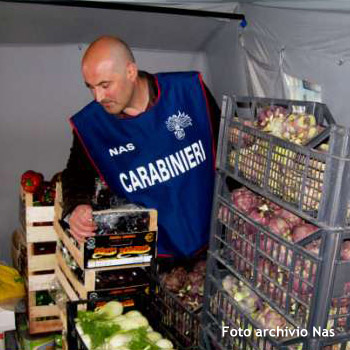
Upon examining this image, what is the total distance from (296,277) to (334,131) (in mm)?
436

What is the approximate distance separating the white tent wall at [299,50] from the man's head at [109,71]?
882 millimetres

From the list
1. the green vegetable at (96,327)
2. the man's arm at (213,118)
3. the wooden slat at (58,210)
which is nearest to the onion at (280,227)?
the green vegetable at (96,327)

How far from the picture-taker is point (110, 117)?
8.86ft

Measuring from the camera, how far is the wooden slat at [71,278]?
2521mm

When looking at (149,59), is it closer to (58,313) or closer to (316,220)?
(58,313)

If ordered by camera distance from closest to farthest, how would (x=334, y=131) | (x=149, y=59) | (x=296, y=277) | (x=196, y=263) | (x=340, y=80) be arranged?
1. (x=334, y=131)
2. (x=296, y=277)
3. (x=340, y=80)
4. (x=196, y=263)
5. (x=149, y=59)

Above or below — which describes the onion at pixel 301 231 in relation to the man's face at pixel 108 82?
below

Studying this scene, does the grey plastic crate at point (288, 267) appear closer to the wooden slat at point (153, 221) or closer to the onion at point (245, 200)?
the onion at point (245, 200)

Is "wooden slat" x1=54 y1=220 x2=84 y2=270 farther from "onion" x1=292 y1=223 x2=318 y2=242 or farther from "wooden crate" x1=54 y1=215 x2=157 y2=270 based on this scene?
"onion" x1=292 y1=223 x2=318 y2=242

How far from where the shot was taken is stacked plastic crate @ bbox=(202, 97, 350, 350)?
1313 mm

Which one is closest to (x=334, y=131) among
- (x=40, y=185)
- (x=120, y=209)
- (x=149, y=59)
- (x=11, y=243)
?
(x=120, y=209)

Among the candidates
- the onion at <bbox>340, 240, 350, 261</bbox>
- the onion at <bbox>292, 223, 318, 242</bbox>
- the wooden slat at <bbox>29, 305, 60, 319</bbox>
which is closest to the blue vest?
the wooden slat at <bbox>29, 305, 60, 319</bbox>

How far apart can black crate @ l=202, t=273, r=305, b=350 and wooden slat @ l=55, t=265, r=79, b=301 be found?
1.00m

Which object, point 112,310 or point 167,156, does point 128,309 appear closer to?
point 112,310
